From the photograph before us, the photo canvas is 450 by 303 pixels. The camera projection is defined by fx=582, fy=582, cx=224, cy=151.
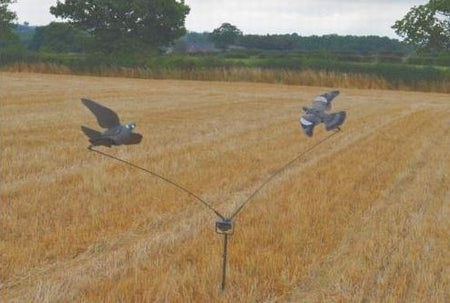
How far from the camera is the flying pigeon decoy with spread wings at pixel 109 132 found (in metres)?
3.40

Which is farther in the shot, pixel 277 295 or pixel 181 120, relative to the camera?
pixel 181 120

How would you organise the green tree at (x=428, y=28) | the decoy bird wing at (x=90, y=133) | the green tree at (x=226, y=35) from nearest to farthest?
1. the decoy bird wing at (x=90, y=133)
2. the green tree at (x=428, y=28)
3. the green tree at (x=226, y=35)

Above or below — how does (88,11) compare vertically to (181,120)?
above

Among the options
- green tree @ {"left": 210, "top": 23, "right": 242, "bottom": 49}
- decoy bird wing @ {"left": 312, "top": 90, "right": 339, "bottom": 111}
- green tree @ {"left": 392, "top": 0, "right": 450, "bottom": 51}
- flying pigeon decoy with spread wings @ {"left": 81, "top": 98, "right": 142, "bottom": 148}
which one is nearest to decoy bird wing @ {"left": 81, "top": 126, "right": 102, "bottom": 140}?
flying pigeon decoy with spread wings @ {"left": 81, "top": 98, "right": 142, "bottom": 148}

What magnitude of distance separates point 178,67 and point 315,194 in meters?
29.5

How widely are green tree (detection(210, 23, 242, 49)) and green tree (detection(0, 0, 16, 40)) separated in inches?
2094

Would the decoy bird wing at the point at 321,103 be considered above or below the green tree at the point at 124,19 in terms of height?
below

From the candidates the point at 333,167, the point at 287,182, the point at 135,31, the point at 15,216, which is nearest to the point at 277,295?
the point at 15,216

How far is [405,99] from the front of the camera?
2292 centimetres

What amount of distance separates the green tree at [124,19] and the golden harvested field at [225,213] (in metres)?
39.2

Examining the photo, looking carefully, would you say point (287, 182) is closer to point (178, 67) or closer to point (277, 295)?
point (277, 295)

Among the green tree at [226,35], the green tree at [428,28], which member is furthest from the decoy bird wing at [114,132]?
the green tree at [226,35]

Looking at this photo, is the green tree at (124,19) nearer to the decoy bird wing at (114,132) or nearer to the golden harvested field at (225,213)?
the golden harvested field at (225,213)

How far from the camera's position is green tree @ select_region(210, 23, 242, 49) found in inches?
4097
